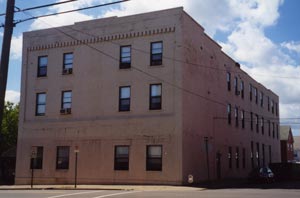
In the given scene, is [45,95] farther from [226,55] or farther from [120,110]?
[226,55]

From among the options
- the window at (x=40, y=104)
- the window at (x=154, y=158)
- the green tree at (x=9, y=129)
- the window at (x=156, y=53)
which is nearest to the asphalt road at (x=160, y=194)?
the window at (x=154, y=158)

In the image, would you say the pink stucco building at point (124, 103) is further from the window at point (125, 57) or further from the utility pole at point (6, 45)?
the utility pole at point (6, 45)

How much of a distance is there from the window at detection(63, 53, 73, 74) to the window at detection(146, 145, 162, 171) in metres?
9.33

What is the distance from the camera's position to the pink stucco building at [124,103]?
32.2 meters

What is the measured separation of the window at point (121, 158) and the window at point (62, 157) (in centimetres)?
428

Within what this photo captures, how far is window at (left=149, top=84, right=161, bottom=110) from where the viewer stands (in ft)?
107

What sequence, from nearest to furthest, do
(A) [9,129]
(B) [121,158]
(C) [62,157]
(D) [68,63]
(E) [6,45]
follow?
1. (E) [6,45]
2. (B) [121,158]
3. (C) [62,157]
4. (D) [68,63]
5. (A) [9,129]

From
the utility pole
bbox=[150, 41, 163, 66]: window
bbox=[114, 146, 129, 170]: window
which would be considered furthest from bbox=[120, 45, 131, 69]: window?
the utility pole

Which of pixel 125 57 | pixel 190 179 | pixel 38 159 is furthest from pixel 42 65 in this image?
pixel 190 179

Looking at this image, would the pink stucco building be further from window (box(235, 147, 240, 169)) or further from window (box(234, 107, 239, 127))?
window (box(234, 107, 239, 127))

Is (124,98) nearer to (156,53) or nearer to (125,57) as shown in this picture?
(125,57)

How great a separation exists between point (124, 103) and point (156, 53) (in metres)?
4.28

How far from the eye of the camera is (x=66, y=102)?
119 ft

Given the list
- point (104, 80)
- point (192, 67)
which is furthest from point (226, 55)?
point (104, 80)
